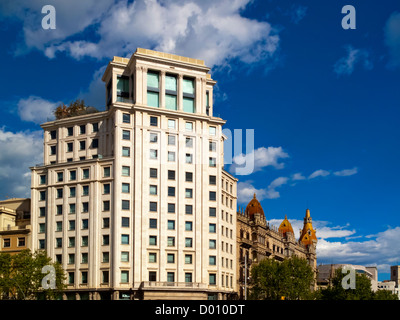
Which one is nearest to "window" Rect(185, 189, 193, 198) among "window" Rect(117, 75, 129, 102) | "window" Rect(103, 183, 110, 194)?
"window" Rect(103, 183, 110, 194)

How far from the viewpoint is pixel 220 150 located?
118875mm

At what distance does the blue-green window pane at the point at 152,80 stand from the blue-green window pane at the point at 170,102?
301 cm

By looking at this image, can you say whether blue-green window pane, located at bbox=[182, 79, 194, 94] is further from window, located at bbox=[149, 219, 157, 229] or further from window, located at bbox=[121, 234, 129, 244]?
window, located at bbox=[121, 234, 129, 244]

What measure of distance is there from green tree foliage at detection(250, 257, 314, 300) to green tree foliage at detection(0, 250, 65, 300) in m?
41.3

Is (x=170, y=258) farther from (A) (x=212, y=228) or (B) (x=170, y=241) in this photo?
(A) (x=212, y=228)

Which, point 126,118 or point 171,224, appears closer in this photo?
point 171,224

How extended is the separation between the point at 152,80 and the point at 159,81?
53.2 inches

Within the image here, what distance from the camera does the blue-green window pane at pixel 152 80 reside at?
114 m

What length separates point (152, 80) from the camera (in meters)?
114

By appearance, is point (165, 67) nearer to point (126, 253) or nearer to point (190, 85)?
point (190, 85)

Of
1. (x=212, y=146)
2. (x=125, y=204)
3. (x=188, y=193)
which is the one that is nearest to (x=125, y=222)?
(x=125, y=204)

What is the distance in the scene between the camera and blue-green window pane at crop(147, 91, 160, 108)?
113250 mm

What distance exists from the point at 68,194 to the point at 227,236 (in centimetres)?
3279

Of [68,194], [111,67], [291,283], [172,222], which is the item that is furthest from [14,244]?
[291,283]
